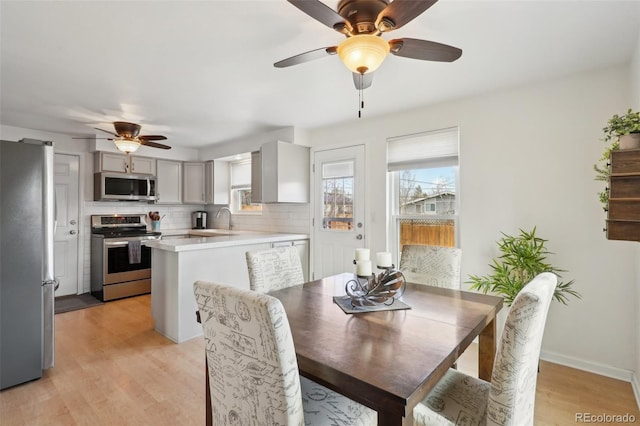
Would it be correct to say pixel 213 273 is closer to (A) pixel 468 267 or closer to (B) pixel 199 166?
(A) pixel 468 267

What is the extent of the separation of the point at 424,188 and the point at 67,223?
191 inches

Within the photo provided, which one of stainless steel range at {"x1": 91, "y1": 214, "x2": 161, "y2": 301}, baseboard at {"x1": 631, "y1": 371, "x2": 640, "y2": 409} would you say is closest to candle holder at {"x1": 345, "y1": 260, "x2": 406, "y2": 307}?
baseboard at {"x1": 631, "y1": 371, "x2": 640, "y2": 409}

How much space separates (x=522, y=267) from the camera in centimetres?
246

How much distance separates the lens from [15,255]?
7.13 ft

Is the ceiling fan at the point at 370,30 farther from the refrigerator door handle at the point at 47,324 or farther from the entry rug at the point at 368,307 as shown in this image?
the refrigerator door handle at the point at 47,324

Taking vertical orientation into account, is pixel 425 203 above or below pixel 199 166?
below

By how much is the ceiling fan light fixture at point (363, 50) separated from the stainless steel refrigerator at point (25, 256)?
2329 mm

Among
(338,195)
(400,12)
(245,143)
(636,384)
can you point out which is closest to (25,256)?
(400,12)

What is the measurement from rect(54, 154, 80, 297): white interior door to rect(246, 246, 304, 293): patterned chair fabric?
12.9 feet

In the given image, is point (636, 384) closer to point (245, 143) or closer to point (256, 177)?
point (256, 177)

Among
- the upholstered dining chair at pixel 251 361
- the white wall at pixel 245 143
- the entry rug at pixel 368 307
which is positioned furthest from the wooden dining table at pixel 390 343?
the white wall at pixel 245 143

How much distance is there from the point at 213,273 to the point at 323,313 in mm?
2069

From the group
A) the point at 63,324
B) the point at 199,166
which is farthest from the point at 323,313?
the point at 199,166

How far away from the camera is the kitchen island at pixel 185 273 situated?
2.95 m
